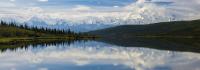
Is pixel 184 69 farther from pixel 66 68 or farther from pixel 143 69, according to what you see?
pixel 66 68

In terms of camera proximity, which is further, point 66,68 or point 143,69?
point 66,68

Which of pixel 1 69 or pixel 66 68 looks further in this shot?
pixel 66 68

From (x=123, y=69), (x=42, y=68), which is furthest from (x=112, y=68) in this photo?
(x=42, y=68)

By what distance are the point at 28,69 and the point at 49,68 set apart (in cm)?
286

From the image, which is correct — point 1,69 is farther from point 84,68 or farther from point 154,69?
point 154,69

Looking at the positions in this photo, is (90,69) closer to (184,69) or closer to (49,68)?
(49,68)

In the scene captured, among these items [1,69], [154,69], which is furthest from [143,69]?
[1,69]

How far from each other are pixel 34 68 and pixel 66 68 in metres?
4.30

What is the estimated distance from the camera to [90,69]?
53219mm

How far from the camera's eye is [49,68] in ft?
180

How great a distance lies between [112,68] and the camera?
180 ft

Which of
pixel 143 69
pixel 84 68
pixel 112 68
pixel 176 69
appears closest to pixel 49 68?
pixel 84 68

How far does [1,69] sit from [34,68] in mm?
4660

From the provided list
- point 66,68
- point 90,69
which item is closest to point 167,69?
point 90,69
